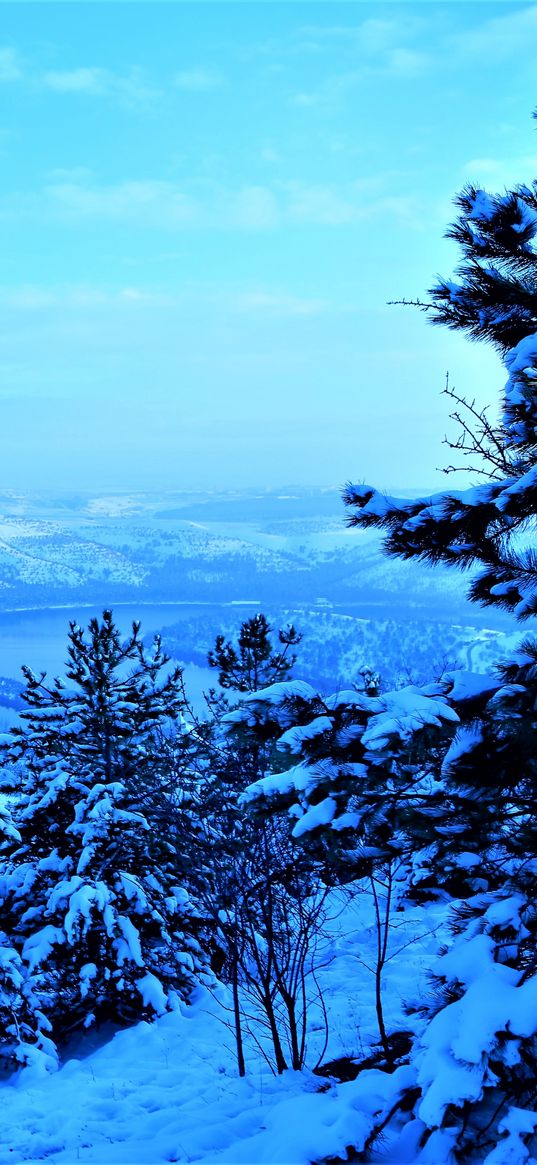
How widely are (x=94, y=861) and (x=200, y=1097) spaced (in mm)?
4221

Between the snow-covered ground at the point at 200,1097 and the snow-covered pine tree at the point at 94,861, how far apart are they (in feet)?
2.43

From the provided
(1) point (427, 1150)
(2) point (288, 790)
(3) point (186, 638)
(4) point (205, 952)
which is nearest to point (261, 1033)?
(4) point (205, 952)

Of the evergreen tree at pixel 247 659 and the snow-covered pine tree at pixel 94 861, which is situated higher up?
the evergreen tree at pixel 247 659

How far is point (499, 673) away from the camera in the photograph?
3295 millimetres

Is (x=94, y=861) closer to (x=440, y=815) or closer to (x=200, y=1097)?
(x=200, y=1097)

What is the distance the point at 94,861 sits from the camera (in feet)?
34.3

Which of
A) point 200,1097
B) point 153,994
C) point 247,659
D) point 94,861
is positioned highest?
point 247,659

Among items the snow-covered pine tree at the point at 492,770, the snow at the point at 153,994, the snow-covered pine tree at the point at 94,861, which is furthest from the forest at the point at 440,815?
the snow at the point at 153,994

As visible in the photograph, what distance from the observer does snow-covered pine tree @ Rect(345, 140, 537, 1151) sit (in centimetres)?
262

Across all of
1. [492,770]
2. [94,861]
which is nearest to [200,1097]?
[94,861]

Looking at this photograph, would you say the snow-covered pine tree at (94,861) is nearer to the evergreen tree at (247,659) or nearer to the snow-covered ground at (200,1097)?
the snow-covered ground at (200,1097)

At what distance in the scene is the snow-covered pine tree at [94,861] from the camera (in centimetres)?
1004

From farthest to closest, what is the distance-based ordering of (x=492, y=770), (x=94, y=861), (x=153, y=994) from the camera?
(x=94, y=861)
(x=153, y=994)
(x=492, y=770)

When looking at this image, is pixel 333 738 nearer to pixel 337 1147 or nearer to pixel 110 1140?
pixel 337 1147
